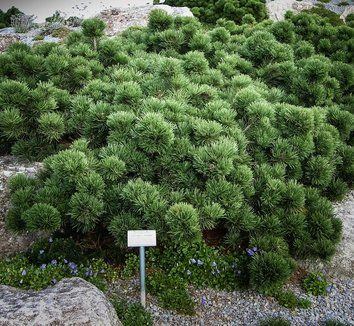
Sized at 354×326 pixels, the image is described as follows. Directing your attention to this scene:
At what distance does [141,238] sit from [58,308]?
3.37 ft

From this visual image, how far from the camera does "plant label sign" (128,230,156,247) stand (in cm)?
412

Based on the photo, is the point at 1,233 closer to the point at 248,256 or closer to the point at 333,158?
the point at 248,256

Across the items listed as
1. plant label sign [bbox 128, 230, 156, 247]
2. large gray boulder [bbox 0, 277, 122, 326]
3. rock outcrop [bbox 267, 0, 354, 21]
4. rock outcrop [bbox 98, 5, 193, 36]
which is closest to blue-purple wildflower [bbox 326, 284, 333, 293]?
plant label sign [bbox 128, 230, 156, 247]

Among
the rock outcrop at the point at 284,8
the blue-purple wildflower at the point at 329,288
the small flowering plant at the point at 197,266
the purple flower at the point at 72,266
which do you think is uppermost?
the purple flower at the point at 72,266

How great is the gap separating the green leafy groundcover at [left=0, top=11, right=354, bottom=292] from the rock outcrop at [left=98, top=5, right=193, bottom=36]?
9.43 metres

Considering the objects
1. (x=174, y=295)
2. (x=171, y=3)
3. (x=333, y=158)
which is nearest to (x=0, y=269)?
(x=174, y=295)

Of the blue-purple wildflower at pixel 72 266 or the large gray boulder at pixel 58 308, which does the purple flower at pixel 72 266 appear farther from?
the large gray boulder at pixel 58 308

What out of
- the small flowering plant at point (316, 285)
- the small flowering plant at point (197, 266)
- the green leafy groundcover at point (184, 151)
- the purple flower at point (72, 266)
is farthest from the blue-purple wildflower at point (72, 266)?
the small flowering plant at point (316, 285)

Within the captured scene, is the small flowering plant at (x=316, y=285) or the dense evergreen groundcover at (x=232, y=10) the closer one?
→ the small flowering plant at (x=316, y=285)

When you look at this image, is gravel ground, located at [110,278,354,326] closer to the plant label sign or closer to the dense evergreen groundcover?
the plant label sign

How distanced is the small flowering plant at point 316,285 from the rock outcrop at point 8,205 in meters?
3.13

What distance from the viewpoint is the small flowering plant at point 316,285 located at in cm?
491

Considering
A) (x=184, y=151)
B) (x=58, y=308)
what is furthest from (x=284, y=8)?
(x=58, y=308)

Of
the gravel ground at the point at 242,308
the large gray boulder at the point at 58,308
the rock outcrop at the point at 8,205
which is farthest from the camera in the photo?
the rock outcrop at the point at 8,205
